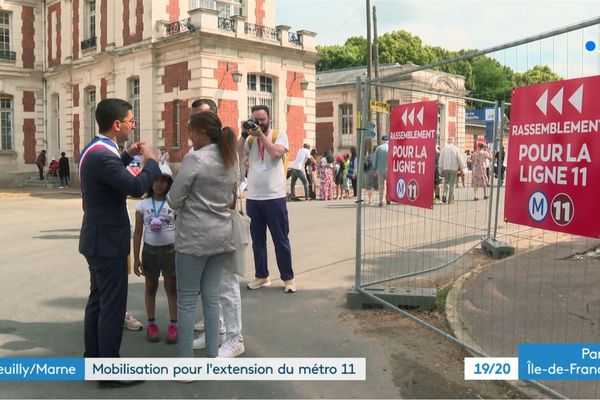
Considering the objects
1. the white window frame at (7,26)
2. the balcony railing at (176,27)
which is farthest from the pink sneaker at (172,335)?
the white window frame at (7,26)

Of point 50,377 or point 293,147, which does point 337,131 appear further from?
point 50,377

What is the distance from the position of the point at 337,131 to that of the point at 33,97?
18254 mm

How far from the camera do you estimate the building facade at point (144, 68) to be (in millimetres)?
21734

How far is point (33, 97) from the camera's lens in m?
31.3

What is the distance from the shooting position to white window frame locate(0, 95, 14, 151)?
3073 centimetres

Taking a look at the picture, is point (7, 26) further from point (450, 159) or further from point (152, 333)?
point (152, 333)

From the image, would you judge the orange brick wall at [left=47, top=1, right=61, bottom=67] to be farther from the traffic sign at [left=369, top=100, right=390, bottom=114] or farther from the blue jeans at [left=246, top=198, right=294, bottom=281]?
the traffic sign at [left=369, top=100, right=390, bottom=114]

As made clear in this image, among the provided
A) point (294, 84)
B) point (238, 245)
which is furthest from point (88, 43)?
point (238, 245)

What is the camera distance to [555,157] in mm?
3463

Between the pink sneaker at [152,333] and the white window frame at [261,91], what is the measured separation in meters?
18.5

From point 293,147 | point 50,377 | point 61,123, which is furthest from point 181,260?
point 61,123

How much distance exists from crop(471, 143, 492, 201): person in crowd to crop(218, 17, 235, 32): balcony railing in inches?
558

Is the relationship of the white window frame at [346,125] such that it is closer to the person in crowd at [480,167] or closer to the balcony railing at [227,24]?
the balcony railing at [227,24]

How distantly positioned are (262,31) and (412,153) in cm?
1954
